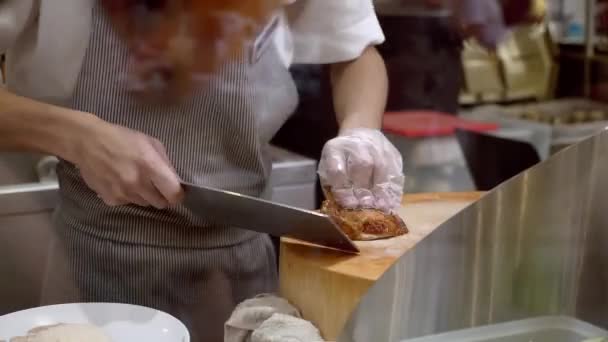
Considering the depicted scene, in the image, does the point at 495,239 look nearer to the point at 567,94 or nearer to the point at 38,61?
the point at 38,61

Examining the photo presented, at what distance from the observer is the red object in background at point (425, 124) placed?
868mm

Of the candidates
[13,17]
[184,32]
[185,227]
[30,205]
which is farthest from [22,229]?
[184,32]

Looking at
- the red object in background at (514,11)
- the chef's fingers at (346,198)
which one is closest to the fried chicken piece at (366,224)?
the chef's fingers at (346,198)

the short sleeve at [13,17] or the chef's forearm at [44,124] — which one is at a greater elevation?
the short sleeve at [13,17]

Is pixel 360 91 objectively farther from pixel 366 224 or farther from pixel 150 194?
pixel 150 194

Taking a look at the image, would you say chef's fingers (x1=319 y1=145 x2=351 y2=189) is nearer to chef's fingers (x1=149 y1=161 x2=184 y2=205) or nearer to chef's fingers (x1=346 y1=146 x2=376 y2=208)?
chef's fingers (x1=346 y1=146 x2=376 y2=208)

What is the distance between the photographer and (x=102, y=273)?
0.78 meters

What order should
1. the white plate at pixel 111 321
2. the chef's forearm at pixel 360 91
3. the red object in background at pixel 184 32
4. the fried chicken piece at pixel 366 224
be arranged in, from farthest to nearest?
the chef's forearm at pixel 360 91, the fried chicken piece at pixel 366 224, the white plate at pixel 111 321, the red object in background at pixel 184 32

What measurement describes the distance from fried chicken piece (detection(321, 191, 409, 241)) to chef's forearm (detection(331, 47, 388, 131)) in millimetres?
112

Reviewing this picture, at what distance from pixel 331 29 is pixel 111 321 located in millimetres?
313

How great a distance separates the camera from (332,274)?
0.64 meters

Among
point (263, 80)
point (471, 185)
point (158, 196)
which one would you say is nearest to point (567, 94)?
point (471, 185)

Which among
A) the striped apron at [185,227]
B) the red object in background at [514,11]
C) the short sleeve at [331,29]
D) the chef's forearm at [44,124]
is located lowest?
the striped apron at [185,227]

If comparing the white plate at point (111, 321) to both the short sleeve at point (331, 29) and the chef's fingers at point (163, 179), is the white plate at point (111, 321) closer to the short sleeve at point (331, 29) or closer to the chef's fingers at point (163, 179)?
the chef's fingers at point (163, 179)
